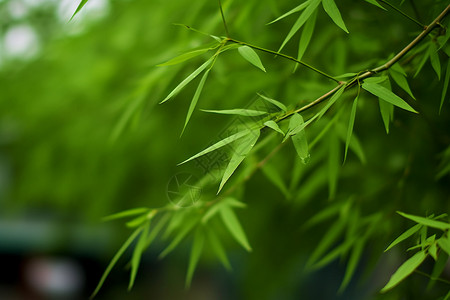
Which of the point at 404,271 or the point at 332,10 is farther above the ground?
the point at 332,10

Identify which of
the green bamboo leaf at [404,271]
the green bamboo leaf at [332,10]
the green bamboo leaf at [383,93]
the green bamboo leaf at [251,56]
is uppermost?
the green bamboo leaf at [332,10]

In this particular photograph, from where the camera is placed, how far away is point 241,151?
1.62 feet

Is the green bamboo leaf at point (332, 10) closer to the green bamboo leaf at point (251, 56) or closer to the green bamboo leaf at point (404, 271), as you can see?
the green bamboo leaf at point (251, 56)

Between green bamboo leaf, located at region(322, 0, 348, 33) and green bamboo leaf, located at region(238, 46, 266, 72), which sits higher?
green bamboo leaf, located at region(322, 0, 348, 33)

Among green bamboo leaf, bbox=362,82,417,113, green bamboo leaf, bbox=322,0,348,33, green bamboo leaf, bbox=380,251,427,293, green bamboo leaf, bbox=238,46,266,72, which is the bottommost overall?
green bamboo leaf, bbox=380,251,427,293

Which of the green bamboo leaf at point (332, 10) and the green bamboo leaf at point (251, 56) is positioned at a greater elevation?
the green bamboo leaf at point (332, 10)

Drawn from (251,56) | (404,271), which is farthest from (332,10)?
(404,271)

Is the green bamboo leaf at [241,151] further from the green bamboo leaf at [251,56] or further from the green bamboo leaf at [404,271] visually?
the green bamboo leaf at [404,271]

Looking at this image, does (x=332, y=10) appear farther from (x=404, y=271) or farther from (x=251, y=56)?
(x=404, y=271)

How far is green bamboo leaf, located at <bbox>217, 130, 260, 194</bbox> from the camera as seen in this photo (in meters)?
Result: 0.49

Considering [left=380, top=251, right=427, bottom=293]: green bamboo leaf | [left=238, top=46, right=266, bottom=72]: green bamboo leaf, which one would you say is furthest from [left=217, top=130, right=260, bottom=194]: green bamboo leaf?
[left=380, top=251, right=427, bottom=293]: green bamboo leaf

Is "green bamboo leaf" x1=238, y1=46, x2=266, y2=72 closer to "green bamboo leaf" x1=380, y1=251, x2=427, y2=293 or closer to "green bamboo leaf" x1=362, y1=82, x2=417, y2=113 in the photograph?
"green bamboo leaf" x1=362, y1=82, x2=417, y2=113

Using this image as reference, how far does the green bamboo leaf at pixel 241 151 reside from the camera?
19.2 inches

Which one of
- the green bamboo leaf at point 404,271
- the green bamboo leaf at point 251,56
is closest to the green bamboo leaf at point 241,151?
the green bamboo leaf at point 251,56
